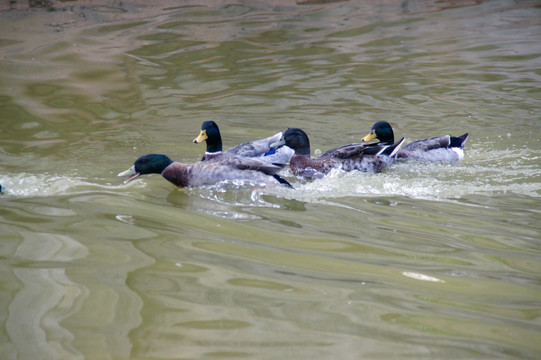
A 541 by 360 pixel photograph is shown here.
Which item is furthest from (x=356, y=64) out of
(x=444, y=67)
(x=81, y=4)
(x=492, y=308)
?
(x=492, y=308)

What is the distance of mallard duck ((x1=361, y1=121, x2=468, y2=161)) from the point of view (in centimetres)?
858

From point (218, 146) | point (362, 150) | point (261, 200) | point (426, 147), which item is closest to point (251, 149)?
point (218, 146)

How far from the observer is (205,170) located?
22.7 ft

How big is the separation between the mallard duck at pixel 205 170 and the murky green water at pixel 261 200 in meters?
0.20

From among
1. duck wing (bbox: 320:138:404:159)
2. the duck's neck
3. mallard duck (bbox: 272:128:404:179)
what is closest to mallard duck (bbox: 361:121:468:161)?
duck wing (bbox: 320:138:404:159)

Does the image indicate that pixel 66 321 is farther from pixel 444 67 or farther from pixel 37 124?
pixel 444 67

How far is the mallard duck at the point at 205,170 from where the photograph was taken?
6.77m

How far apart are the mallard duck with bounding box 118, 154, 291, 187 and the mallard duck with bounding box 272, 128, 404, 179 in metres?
0.90

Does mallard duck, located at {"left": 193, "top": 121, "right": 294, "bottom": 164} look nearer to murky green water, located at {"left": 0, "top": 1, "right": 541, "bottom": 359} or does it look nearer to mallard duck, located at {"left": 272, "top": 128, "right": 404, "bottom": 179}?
mallard duck, located at {"left": 272, "top": 128, "right": 404, "bottom": 179}

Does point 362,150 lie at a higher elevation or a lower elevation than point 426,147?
higher

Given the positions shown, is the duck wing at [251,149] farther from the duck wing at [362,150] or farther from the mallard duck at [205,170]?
the mallard duck at [205,170]

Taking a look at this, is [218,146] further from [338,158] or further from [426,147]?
[426,147]

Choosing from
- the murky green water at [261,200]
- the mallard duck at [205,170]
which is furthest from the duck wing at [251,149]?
the mallard duck at [205,170]

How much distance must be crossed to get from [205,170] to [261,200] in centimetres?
95
